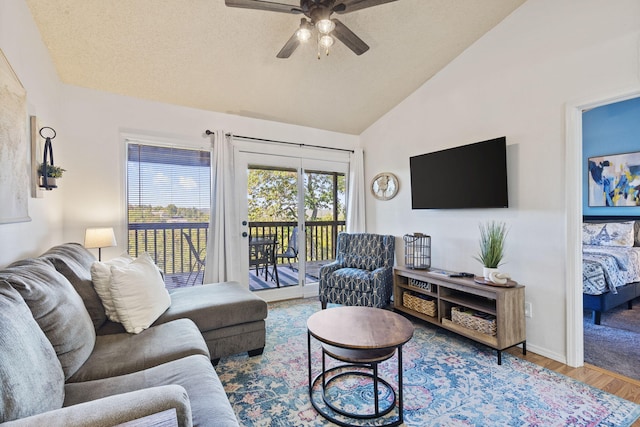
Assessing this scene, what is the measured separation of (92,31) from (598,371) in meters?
4.67

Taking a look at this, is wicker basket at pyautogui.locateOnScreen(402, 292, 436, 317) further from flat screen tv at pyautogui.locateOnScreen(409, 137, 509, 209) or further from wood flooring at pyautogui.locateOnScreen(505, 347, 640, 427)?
flat screen tv at pyautogui.locateOnScreen(409, 137, 509, 209)

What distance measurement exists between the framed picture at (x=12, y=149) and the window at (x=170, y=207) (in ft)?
4.52

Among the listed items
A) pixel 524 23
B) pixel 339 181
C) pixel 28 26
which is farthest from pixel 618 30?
pixel 28 26

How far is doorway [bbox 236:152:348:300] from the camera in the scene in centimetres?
388

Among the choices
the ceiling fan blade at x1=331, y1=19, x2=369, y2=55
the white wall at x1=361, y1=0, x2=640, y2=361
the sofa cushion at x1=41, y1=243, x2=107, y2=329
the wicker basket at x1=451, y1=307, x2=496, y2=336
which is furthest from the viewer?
the wicker basket at x1=451, y1=307, x2=496, y2=336

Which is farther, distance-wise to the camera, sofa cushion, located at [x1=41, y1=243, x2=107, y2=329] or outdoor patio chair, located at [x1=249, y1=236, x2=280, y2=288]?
outdoor patio chair, located at [x1=249, y1=236, x2=280, y2=288]

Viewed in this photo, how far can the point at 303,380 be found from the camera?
2131 mm

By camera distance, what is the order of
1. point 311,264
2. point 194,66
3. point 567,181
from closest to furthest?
point 567,181
point 194,66
point 311,264

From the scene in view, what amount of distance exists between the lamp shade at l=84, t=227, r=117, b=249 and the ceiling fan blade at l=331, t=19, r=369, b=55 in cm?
265

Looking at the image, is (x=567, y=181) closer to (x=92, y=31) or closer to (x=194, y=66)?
(x=194, y=66)

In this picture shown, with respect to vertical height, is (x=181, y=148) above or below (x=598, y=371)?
above

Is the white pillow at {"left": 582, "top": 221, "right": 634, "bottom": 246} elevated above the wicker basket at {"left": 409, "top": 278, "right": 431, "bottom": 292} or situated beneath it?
elevated above

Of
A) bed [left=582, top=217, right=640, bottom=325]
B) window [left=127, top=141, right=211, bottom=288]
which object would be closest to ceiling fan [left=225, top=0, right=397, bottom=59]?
window [left=127, top=141, right=211, bottom=288]

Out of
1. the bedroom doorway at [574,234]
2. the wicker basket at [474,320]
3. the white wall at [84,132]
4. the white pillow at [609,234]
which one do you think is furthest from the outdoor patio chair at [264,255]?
the white pillow at [609,234]
